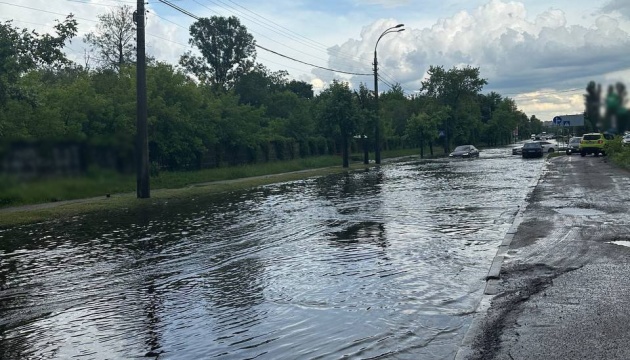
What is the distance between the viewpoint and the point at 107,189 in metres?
11.0

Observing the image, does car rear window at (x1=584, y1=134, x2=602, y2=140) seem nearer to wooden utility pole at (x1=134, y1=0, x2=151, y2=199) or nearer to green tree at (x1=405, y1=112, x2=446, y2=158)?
green tree at (x1=405, y1=112, x2=446, y2=158)

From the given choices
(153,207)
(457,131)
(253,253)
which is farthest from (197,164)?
(457,131)

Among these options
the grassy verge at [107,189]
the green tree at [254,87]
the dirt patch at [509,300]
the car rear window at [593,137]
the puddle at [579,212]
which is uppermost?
the green tree at [254,87]

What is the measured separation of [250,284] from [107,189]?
381cm

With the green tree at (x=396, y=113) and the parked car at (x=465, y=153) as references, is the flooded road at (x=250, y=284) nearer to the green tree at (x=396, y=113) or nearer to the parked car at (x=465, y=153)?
the parked car at (x=465, y=153)

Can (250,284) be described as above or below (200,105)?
below

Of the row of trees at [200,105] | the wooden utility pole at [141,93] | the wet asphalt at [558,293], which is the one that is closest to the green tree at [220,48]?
the row of trees at [200,105]

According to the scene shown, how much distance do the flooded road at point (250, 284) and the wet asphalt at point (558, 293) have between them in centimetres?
33

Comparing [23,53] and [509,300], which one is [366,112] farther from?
[509,300]

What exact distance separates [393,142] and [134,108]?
185ft

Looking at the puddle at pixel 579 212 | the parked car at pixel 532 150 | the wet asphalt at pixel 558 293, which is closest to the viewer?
the wet asphalt at pixel 558 293

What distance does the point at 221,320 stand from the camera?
701 cm

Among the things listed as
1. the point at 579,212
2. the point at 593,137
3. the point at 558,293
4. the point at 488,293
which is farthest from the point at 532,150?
the point at 488,293

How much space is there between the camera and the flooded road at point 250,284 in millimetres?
6223
